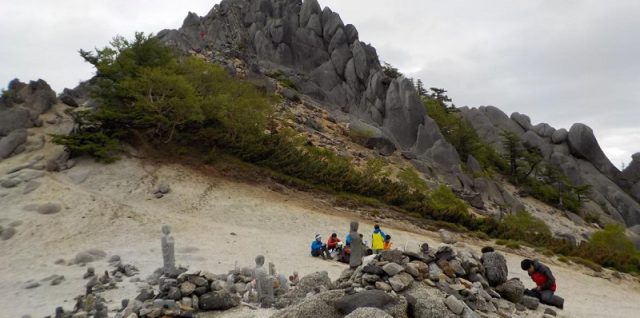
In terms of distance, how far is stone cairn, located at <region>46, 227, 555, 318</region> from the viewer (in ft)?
32.6

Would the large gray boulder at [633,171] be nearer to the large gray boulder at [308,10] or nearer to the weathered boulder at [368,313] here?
the large gray boulder at [308,10]

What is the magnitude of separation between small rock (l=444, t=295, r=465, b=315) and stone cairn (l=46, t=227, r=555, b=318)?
22 mm

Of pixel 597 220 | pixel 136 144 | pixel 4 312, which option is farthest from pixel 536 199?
pixel 4 312

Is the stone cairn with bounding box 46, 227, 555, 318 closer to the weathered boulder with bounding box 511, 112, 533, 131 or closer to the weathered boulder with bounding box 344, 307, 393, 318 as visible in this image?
the weathered boulder with bounding box 344, 307, 393, 318

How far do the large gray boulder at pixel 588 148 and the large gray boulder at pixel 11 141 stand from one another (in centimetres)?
7658

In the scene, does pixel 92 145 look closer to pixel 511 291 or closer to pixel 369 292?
pixel 369 292

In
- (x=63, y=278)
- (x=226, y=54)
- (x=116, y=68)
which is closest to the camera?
(x=63, y=278)

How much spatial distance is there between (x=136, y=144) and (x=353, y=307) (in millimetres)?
26225

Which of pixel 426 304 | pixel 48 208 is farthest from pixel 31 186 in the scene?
pixel 426 304

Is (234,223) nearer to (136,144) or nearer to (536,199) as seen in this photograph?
(136,144)

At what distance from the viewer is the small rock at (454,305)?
1038cm

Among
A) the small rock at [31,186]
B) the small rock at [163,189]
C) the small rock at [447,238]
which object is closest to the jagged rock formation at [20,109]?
the small rock at [31,186]

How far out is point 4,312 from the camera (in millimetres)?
13531

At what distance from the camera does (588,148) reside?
76125 mm
